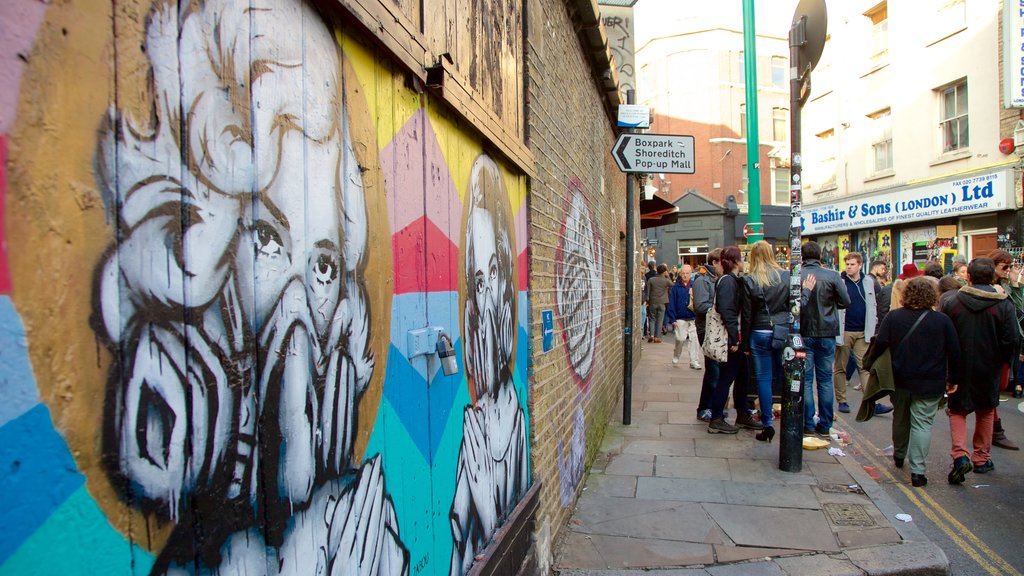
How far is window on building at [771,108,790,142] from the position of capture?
30625 millimetres

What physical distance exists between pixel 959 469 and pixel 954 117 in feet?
45.1

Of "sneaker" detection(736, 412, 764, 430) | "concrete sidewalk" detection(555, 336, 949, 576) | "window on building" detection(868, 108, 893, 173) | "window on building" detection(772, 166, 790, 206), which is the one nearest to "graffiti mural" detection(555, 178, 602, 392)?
"concrete sidewalk" detection(555, 336, 949, 576)

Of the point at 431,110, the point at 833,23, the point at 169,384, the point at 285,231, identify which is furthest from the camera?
the point at 833,23

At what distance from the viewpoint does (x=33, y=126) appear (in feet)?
2.72

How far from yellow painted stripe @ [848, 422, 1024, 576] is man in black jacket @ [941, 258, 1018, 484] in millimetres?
452

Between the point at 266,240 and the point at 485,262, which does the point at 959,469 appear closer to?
the point at 485,262

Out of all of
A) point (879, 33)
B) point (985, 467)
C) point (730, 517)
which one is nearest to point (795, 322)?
point (730, 517)

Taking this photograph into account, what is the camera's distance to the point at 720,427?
655cm

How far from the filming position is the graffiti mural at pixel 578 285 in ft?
14.7

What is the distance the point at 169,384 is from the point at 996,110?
17.6m

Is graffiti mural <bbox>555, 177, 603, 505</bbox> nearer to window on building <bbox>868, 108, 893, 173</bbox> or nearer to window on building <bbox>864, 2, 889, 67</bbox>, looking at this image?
window on building <bbox>868, 108, 893, 173</bbox>

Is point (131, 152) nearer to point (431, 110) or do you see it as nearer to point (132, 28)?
point (132, 28)

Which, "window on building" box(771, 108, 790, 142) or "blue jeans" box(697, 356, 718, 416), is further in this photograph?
"window on building" box(771, 108, 790, 142)

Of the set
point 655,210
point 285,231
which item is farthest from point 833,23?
point 285,231
